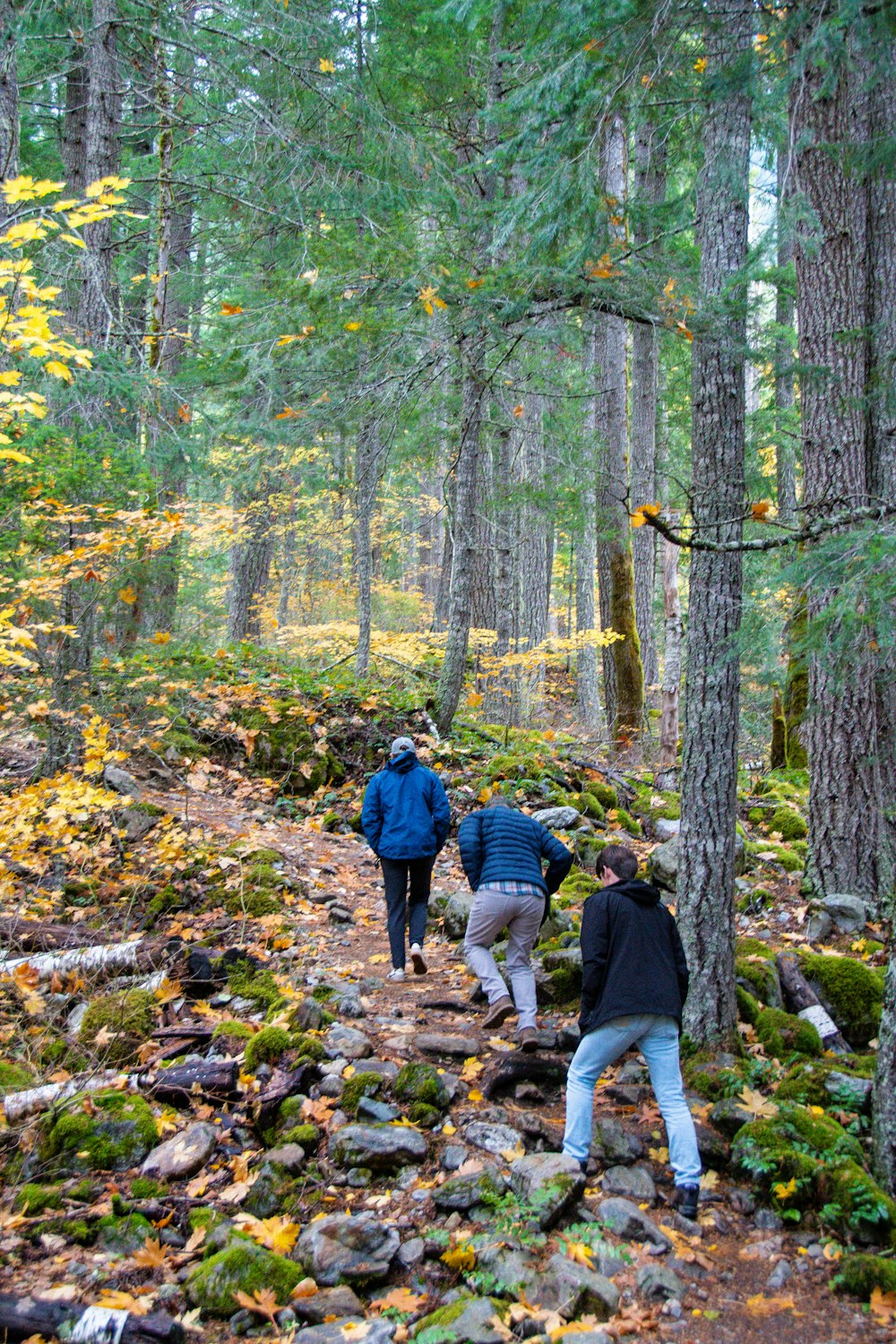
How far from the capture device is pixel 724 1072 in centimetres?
479

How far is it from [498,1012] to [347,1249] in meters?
2.09

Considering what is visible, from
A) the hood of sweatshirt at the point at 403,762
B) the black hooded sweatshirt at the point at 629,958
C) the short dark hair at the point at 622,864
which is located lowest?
the black hooded sweatshirt at the point at 629,958

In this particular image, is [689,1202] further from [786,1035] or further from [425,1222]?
[786,1035]

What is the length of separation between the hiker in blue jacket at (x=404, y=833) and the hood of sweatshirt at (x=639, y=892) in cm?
224

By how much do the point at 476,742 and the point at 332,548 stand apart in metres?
12.0

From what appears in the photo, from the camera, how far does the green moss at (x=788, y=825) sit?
30.6 ft

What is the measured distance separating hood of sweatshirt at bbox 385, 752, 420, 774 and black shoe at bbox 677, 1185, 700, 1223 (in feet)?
11.4

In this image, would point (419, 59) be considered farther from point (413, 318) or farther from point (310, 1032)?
point (310, 1032)

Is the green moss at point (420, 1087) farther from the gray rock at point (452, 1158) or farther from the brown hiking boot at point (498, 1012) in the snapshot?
the brown hiking boot at point (498, 1012)

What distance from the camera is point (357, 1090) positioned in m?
4.53

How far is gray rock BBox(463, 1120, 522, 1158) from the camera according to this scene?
4.20 meters

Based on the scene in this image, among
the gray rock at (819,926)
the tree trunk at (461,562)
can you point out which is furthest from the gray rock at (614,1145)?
the tree trunk at (461,562)

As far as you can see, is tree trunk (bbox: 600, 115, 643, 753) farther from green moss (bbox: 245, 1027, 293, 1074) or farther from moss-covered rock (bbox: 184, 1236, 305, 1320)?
moss-covered rock (bbox: 184, 1236, 305, 1320)

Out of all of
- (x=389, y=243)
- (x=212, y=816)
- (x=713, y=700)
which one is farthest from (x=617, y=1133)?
(x=389, y=243)
